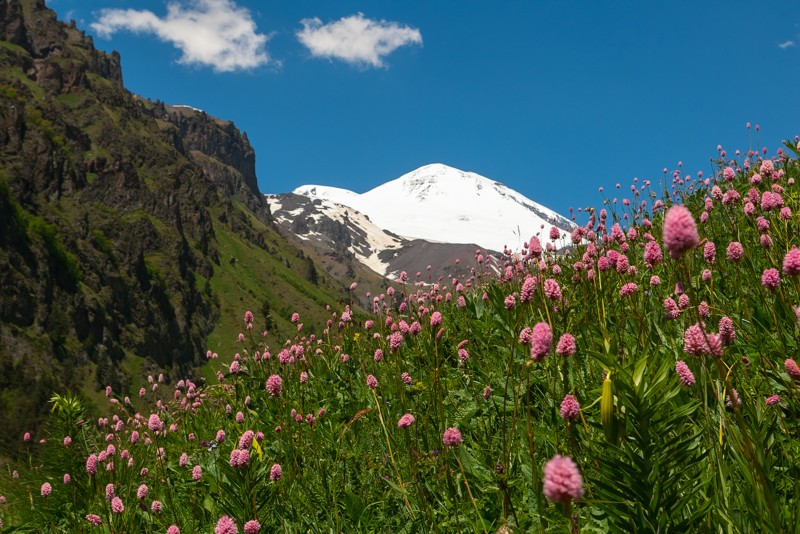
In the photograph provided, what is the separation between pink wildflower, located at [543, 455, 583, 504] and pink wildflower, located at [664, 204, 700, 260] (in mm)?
713

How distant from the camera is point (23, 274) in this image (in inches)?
4958

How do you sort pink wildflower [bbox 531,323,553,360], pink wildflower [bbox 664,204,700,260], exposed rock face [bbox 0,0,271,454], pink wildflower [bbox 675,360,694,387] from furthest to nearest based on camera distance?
exposed rock face [bbox 0,0,271,454]
pink wildflower [bbox 675,360,694,387]
pink wildflower [bbox 531,323,553,360]
pink wildflower [bbox 664,204,700,260]

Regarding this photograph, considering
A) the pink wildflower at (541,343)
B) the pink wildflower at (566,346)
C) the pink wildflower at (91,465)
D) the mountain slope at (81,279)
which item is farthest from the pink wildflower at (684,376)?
the mountain slope at (81,279)

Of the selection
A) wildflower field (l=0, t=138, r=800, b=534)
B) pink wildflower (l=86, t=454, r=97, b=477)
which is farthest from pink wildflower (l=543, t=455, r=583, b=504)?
pink wildflower (l=86, t=454, r=97, b=477)

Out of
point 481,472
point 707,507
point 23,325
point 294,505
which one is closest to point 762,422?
point 707,507

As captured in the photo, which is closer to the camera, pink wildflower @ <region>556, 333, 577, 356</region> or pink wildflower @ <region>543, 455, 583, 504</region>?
pink wildflower @ <region>543, 455, 583, 504</region>

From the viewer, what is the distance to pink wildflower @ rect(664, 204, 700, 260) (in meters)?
1.73

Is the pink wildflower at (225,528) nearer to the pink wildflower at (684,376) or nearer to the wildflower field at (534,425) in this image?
the wildflower field at (534,425)

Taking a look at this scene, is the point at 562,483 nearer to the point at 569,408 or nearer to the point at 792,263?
the point at 569,408

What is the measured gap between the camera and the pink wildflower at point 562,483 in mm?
1451

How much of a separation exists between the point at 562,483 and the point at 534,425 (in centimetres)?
235

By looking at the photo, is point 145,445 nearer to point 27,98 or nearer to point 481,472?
point 481,472

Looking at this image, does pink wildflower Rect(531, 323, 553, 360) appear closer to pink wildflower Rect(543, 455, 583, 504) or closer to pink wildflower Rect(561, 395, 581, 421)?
pink wildflower Rect(561, 395, 581, 421)

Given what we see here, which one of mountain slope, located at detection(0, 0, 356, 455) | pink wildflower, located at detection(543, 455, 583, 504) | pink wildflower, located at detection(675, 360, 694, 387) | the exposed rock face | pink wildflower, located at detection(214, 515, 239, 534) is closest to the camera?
pink wildflower, located at detection(543, 455, 583, 504)
